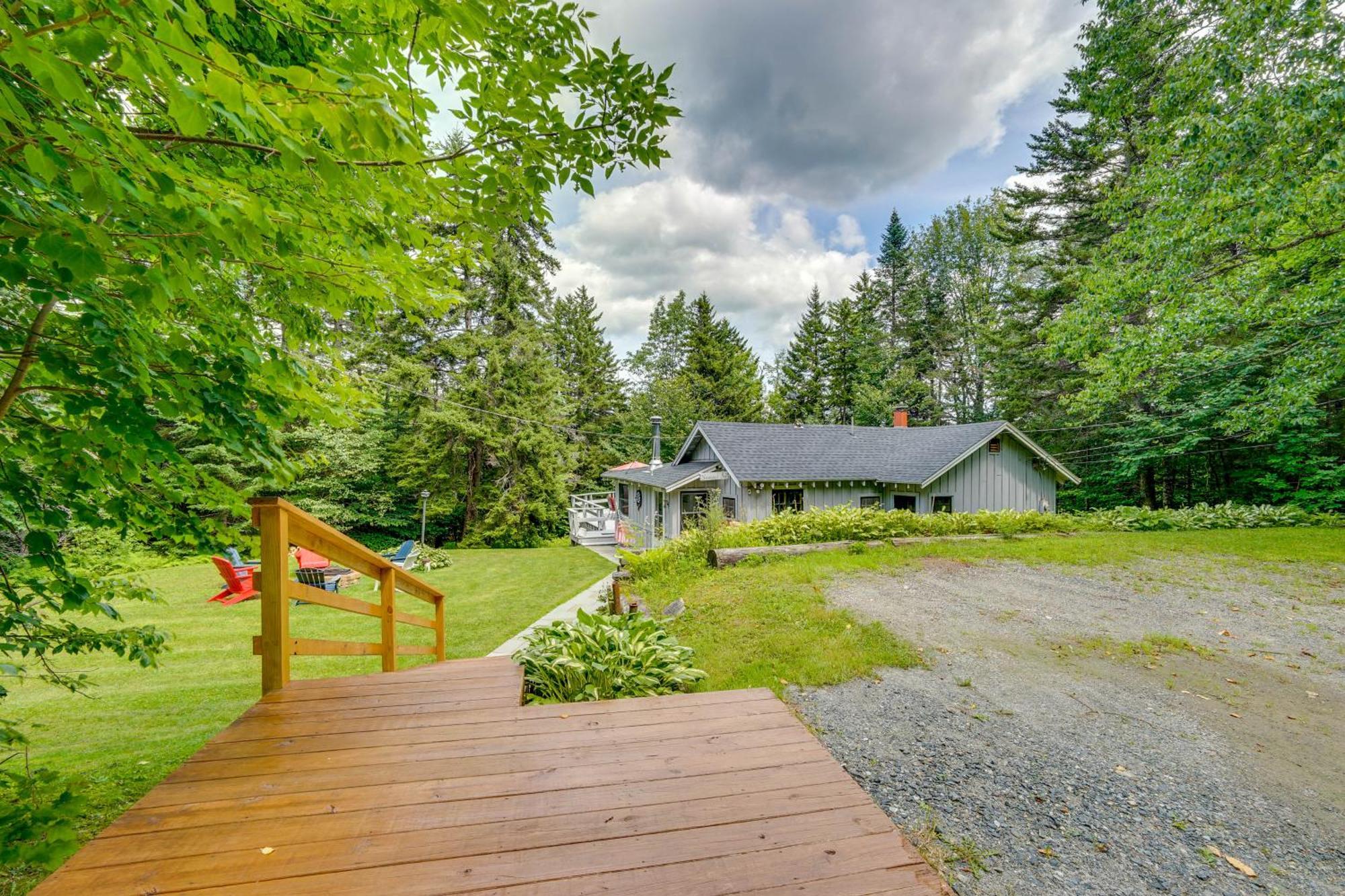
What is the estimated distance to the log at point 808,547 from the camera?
29.2 feet

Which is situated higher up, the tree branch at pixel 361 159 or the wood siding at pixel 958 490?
the tree branch at pixel 361 159

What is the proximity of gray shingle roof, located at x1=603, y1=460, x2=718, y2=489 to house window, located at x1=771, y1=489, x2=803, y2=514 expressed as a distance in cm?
203

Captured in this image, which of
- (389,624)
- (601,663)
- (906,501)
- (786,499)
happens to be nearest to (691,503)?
(786,499)

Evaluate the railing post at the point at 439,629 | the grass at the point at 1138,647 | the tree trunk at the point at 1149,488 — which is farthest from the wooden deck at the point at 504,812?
the tree trunk at the point at 1149,488

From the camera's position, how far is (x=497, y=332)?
58.4 feet

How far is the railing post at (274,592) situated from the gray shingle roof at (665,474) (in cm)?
1197

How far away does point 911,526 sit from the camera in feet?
35.8

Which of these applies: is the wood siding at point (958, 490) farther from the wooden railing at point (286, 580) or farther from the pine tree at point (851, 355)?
the pine tree at point (851, 355)

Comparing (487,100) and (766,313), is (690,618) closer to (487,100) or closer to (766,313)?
(487,100)

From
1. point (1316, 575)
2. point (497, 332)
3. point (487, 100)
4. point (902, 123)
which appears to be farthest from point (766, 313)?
point (487, 100)

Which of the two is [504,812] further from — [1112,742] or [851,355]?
[851,355]

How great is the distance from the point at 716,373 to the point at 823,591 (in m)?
21.6

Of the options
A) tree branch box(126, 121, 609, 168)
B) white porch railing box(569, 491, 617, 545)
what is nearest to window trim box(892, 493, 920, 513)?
white porch railing box(569, 491, 617, 545)

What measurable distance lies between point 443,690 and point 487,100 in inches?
107
